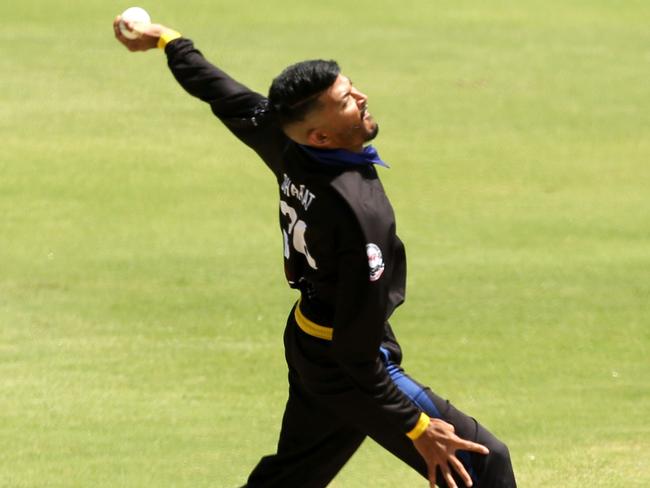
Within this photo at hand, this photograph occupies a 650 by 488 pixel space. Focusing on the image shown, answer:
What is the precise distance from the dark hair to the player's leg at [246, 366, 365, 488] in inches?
39.2

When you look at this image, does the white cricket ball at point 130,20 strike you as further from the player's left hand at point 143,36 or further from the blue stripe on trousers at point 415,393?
the blue stripe on trousers at point 415,393

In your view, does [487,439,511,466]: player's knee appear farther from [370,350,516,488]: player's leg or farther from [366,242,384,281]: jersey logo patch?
[366,242,384,281]: jersey logo patch

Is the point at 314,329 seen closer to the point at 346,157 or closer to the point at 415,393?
the point at 415,393

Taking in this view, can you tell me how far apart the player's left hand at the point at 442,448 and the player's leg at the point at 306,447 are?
1.73 feet

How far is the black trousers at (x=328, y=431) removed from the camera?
4715mm

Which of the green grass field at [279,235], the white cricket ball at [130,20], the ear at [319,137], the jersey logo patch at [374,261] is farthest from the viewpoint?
the green grass field at [279,235]

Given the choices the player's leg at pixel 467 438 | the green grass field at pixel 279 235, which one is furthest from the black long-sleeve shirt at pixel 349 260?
the green grass field at pixel 279 235

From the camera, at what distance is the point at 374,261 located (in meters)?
4.39

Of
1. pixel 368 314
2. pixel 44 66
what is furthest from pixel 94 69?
pixel 368 314

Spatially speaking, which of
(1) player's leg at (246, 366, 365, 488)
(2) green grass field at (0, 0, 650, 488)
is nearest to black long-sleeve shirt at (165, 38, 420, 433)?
(1) player's leg at (246, 366, 365, 488)

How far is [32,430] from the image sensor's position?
22.2 ft

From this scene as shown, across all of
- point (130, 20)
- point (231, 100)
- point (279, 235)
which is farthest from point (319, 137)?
point (279, 235)

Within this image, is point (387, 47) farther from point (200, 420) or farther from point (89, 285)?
point (200, 420)

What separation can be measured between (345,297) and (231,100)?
1085mm
